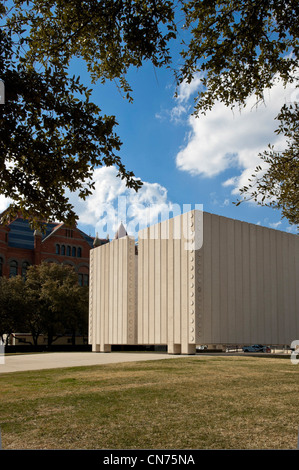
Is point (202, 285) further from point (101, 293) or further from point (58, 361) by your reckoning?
point (101, 293)

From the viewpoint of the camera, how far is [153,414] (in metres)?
7.54

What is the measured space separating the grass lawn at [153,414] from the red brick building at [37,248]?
4792 centimetres

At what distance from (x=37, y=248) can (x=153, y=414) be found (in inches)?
2184

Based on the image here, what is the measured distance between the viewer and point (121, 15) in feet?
21.4

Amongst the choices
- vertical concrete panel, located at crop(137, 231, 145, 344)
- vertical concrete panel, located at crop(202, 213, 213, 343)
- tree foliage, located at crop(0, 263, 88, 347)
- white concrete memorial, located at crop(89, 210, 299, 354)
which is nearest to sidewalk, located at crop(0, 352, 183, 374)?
vertical concrete panel, located at crop(202, 213, 213, 343)

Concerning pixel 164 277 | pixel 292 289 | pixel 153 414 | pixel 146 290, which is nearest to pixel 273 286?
pixel 292 289

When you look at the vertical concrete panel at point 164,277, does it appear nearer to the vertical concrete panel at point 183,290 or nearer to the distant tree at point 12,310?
the vertical concrete panel at point 183,290

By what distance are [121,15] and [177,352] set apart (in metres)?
26.3

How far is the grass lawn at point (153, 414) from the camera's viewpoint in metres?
5.86

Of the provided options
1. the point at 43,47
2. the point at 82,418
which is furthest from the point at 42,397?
the point at 43,47

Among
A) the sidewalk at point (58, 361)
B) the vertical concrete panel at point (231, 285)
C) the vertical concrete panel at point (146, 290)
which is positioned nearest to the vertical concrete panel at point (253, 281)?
the vertical concrete panel at point (231, 285)

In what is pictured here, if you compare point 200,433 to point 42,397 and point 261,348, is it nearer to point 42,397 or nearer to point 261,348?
point 42,397

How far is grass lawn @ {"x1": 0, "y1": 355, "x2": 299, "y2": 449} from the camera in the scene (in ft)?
19.2

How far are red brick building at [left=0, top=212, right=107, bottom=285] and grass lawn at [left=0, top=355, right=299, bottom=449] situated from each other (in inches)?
1887
